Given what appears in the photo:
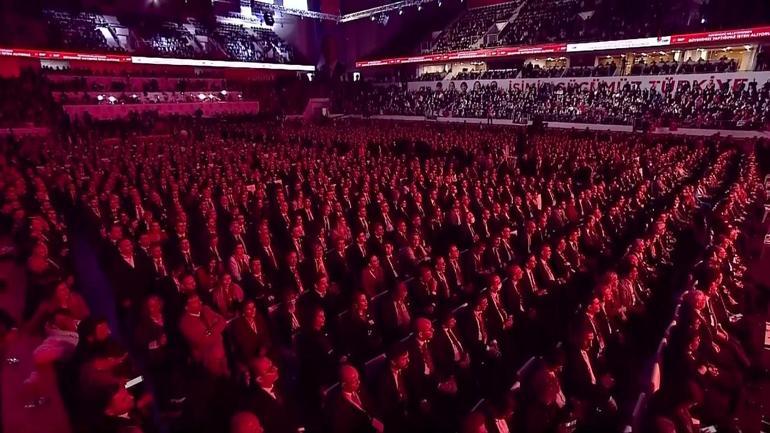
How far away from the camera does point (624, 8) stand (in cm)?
2512

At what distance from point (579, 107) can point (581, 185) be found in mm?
12406

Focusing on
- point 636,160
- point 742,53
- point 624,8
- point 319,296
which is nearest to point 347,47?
point 624,8

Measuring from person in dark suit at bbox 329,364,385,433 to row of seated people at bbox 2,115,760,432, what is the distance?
1 cm

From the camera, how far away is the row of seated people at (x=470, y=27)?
31609 mm

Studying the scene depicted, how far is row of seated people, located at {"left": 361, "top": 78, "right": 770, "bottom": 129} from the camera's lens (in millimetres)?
17719

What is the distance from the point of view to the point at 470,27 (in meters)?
33.2

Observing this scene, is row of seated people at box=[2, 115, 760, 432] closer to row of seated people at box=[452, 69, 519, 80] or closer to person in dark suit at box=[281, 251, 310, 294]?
person in dark suit at box=[281, 251, 310, 294]

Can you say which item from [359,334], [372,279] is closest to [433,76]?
[372,279]

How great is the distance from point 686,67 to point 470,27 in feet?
53.1

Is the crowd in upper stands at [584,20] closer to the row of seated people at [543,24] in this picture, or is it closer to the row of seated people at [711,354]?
the row of seated people at [543,24]

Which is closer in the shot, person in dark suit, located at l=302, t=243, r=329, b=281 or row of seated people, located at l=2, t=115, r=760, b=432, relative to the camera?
row of seated people, located at l=2, t=115, r=760, b=432

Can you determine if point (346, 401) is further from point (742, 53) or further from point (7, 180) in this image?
point (742, 53)

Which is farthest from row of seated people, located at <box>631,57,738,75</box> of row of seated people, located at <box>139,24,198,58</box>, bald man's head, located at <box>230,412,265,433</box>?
row of seated people, located at <box>139,24,198,58</box>

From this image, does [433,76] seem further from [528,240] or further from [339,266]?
[339,266]
